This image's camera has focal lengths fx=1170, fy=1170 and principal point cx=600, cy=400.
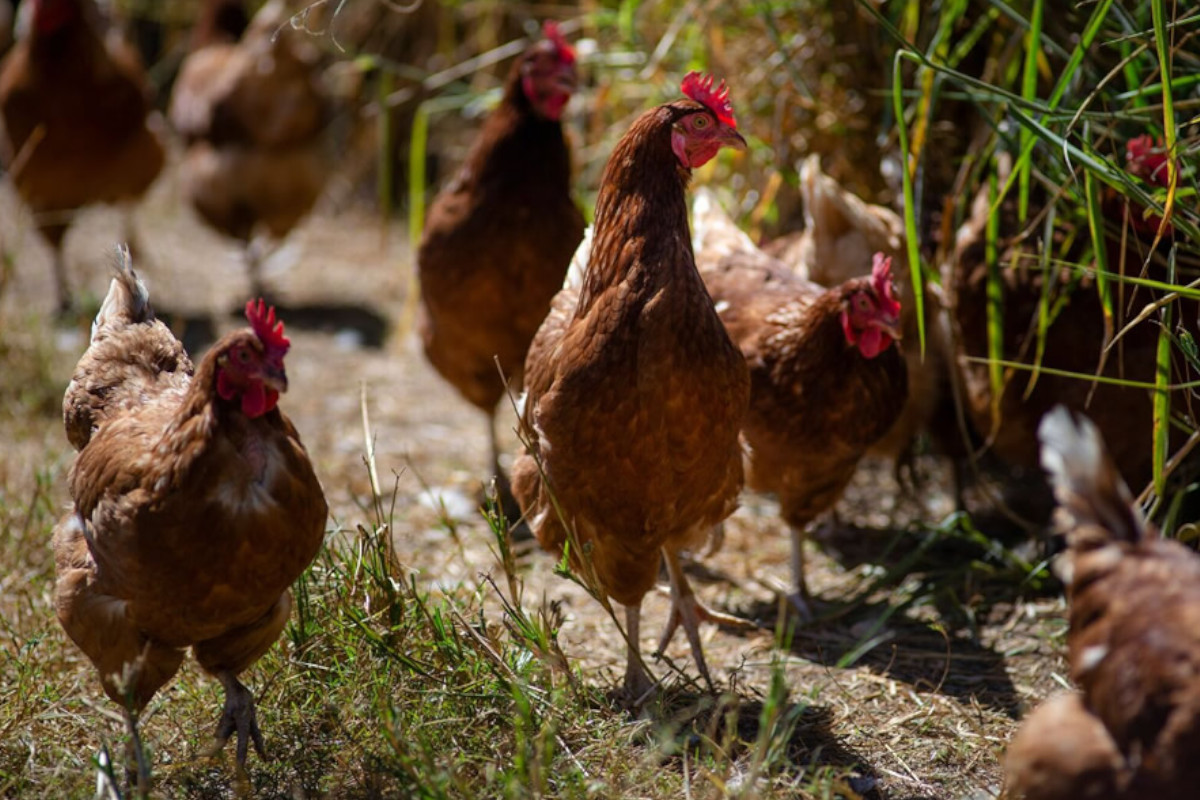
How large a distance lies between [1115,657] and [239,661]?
180 centimetres

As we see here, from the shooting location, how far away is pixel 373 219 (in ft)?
26.6

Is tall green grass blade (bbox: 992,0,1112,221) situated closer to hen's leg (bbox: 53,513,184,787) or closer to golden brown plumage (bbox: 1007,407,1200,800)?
golden brown plumage (bbox: 1007,407,1200,800)

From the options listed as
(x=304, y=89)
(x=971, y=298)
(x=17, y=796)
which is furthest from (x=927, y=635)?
(x=304, y=89)

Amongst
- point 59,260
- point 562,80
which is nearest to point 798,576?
point 562,80

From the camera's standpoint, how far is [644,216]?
9.02 feet

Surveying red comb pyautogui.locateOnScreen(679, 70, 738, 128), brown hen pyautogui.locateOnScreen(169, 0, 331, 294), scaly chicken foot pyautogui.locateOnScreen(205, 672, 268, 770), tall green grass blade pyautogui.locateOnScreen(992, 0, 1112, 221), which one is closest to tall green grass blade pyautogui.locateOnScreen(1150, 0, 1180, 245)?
tall green grass blade pyautogui.locateOnScreen(992, 0, 1112, 221)

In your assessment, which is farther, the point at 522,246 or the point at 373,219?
the point at 373,219

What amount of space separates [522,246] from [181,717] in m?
1.98

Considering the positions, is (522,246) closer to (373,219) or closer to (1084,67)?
(1084,67)

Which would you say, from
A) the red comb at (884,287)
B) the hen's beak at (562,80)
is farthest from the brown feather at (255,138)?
the red comb at (884,287)

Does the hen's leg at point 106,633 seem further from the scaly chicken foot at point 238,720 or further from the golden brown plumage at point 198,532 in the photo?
the scaly chicken foot at point 238,720

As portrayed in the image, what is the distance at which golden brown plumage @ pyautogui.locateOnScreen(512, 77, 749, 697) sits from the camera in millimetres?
2650

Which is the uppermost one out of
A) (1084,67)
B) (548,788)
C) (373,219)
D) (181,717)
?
(1084,67)

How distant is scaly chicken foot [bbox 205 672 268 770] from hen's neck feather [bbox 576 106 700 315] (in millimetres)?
1176
